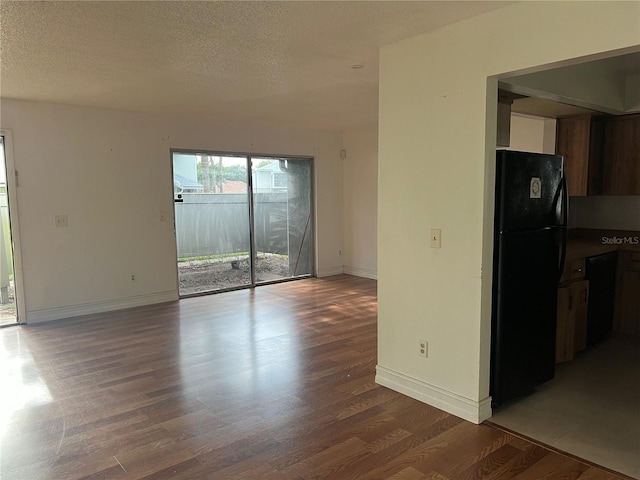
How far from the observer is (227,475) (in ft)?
7.47

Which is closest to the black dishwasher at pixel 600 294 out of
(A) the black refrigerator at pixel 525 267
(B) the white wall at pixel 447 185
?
(A) the black refrigerator at pixel 525 267

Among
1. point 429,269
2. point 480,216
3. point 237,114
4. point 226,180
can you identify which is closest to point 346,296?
point 226,180

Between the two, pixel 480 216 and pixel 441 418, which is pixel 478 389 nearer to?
pixel 441 418

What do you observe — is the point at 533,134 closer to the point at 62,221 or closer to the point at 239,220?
the point at 239,220

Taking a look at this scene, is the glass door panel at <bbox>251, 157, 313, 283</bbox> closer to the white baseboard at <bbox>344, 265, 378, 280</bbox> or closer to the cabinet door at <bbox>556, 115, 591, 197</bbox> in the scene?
the white baseboard at <bbox>344, 265, 378, 280</bbox>

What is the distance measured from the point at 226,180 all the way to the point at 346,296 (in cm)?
238

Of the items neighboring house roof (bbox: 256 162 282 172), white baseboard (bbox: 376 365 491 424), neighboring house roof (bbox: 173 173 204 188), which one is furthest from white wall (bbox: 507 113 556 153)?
neighboring house roof (bbox: 173 173 204 188)

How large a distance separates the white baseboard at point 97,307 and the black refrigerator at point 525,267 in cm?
447

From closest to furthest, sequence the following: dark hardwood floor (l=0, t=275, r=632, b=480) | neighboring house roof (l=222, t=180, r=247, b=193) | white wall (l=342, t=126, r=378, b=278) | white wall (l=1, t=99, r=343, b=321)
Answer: dark hardwood floor (l=0, t=275, r=632, b=480) → white wall (l=1, t=99, r=343, b=321) → neighboring house roof (l=222, t=180, r=247, b=193) → white wall (l=342, t=126, r=378, b=278)

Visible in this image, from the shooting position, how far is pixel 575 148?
14.4ft

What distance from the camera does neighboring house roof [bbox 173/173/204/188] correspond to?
20.1 ft

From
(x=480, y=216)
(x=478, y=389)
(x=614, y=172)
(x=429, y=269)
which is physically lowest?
(x=478, y=389)

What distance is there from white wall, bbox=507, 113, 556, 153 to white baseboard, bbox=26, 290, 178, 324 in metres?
4.62

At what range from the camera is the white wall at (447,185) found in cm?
244
